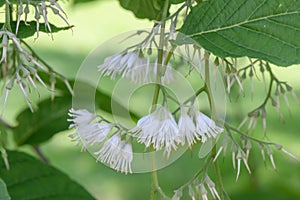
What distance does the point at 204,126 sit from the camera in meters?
0.83

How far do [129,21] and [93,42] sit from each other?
199mm

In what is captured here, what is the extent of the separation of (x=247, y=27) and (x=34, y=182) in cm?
49

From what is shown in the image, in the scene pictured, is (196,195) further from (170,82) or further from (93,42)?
(93,42)

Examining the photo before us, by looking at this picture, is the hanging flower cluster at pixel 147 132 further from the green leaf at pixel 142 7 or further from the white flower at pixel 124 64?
the green leaf at pixel 142 7

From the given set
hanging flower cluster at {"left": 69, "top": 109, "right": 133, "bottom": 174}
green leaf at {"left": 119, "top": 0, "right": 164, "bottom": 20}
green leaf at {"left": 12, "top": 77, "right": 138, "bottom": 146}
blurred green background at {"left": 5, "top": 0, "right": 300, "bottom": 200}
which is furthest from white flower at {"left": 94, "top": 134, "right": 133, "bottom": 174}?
blurred green background at {"left": 5, "top": 0, "right": 300, "bottom": 200}

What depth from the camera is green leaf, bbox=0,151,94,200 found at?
115 centimetres

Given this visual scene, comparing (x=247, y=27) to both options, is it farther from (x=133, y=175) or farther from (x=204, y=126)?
(x=133, y=175)

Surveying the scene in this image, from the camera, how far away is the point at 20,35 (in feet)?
2.98

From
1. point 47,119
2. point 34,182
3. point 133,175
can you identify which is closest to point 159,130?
point 34,182

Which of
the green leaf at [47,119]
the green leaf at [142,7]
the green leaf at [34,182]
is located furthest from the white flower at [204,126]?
the green leaf at [47,119]

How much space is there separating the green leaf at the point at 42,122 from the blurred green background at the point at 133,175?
18 centimetres

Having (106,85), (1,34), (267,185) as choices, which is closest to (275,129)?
(267,185)

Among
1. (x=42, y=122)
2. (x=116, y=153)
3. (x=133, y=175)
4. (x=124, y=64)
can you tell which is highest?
(x=124, y=64)

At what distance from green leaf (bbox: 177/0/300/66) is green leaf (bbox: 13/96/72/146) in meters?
0.54
